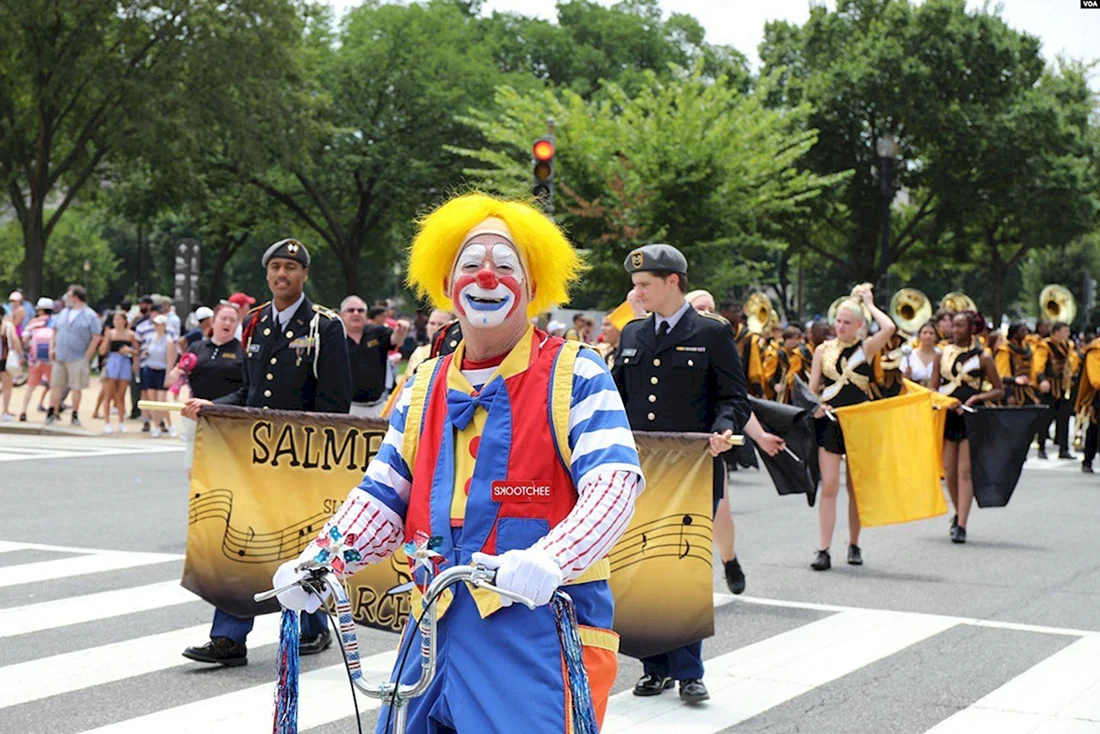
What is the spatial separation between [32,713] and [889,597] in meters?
5.27

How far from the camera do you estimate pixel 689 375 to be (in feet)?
23.0

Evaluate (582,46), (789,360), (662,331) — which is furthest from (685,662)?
(582,46)

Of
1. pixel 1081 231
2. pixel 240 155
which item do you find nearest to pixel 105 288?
pixel 240 155

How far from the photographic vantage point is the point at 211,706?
6164mm

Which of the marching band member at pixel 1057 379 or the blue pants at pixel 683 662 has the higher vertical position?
the marching band member at pixel 1057 379

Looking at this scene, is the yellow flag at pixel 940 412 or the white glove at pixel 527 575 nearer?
the white glove at pixel 527 575

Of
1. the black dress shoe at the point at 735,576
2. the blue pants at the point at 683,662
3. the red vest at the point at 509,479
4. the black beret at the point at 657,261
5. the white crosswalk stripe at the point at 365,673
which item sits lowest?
the white crosswalk stripe at the point at 365,673

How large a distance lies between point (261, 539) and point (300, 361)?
881mm

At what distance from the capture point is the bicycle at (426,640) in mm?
2986

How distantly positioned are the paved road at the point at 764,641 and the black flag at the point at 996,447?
0.44 meters

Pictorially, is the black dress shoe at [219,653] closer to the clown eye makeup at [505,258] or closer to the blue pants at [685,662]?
the blue pants at [685,662]

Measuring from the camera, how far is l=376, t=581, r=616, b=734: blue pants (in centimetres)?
316

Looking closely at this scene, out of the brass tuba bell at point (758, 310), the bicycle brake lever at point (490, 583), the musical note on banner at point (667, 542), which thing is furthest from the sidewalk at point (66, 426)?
the bicycle brake lever at point (490, 583)

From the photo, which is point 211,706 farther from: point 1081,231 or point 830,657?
point 1081,231
